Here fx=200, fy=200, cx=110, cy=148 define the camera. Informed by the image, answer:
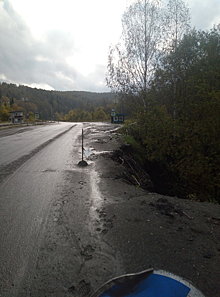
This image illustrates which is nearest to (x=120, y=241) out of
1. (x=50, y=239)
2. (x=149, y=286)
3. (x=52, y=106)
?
(x=149, y=286)

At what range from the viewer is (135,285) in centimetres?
207

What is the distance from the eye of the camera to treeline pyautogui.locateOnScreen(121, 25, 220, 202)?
8875mm

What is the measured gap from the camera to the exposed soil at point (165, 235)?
2.28 meters

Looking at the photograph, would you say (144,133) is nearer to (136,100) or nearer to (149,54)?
(136,100)

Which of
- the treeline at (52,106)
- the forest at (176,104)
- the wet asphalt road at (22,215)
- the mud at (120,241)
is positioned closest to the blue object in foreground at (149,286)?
the mud at (120,241)

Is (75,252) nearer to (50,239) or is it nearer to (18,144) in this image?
(50,239)

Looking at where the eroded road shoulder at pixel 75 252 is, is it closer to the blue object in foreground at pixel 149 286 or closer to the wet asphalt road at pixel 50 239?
the wet asphalt road at pixel 50 239

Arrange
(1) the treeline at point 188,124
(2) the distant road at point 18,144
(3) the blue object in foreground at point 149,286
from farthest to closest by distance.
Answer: (2) the distant road at point 18,144 < (1) the treeline at point 188,124 < (3) the blue object in foreground at point 149,286

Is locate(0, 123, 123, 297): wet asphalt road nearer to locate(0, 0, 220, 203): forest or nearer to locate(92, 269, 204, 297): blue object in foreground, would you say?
locate(92, 269, 204, 297): blue object in foreground

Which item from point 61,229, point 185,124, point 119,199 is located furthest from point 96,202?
point 185,124

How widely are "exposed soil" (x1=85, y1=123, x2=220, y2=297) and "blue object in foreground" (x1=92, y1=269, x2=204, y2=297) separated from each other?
93 mm

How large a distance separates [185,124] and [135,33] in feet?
37.1

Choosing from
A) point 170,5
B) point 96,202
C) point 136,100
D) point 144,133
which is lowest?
point 96,202

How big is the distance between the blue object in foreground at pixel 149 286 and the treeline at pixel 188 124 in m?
6.26
